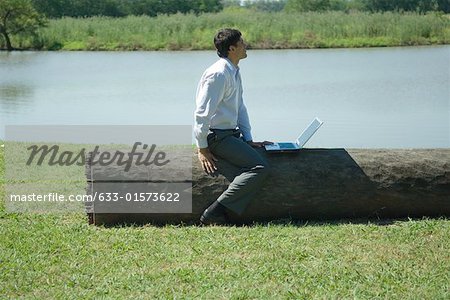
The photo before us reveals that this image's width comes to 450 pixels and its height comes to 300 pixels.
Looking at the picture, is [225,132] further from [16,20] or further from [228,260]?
[16,20]

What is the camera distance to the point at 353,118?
15.5 metres

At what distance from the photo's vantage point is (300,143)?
22.4ft

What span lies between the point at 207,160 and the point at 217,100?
1.62 feet

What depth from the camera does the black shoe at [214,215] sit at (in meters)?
6.69

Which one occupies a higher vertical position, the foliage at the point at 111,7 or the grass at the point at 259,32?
the grass at the point at 259,32

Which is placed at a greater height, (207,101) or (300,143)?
(207,101)

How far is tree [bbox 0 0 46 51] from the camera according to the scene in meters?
40.6

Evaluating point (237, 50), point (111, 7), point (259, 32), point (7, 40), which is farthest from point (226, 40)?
point (111, 7)

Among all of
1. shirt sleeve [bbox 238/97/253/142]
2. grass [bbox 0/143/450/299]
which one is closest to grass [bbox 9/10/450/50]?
shirt sleeve [bbox 238/97/253/142]

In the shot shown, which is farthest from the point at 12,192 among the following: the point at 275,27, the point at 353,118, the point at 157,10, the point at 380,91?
the point at 157,10

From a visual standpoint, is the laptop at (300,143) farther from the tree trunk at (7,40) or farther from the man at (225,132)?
the tree trunk at (7,40)

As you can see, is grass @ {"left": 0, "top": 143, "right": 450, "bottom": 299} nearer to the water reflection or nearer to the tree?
the water reflection

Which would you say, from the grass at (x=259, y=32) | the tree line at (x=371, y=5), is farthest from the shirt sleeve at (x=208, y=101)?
the tree line at (x=371, y=5)

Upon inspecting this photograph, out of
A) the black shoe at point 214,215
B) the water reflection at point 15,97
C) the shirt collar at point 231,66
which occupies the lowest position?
the water reflection at point 15,97
